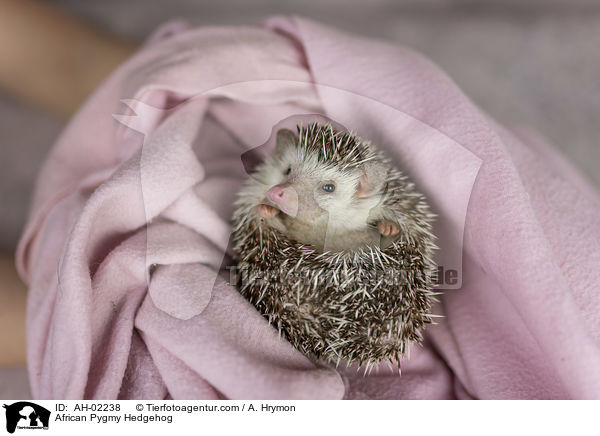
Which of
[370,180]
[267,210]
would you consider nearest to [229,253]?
[267,210]

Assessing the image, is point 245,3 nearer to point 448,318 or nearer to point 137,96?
point 137,96

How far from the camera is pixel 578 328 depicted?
0.74 m

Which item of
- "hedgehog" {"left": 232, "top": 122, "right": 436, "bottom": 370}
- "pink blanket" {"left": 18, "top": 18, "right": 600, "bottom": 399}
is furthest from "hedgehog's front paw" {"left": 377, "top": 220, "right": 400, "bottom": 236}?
"pink blanket" {"left": 18, "top": 18, "right": 600, "bottom": 399}

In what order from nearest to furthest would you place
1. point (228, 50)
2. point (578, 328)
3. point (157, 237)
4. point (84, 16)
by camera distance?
point (578, 328), point (157, 237), point (228, 50), point (84, 16)

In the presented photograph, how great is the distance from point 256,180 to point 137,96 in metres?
0.29

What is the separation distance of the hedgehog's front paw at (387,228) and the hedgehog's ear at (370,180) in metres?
0.05

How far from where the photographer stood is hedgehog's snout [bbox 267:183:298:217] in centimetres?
74

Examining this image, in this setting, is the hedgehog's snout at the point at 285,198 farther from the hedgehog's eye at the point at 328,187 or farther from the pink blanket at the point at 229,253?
the pink blanket at the point at 229,253

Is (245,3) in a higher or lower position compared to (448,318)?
higher
